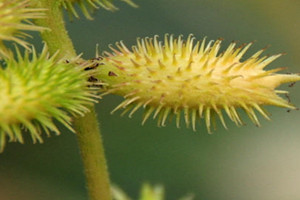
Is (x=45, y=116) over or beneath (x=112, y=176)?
beneath

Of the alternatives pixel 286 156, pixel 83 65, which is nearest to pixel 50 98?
pixel 83 65

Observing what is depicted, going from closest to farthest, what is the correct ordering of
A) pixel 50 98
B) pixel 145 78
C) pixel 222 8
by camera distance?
1. pixel 50 98
2. pixel 145 78
3. pixel 222 8

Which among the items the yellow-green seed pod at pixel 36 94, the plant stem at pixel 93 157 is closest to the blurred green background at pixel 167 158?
the plant stem at pixel 93 157

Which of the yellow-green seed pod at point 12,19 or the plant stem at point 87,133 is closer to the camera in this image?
the yellow-green seed pod at point 12,19

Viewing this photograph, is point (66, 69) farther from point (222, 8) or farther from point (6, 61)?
point (222, 8)

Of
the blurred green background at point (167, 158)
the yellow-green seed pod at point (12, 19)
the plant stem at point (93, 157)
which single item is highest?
the blurred green background at point (167, 158)

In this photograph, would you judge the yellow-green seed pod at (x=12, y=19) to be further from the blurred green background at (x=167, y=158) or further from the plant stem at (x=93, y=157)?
the blurred green background at (x=167, y=158)

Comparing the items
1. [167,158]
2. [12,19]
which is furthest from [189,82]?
[167,158]
